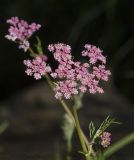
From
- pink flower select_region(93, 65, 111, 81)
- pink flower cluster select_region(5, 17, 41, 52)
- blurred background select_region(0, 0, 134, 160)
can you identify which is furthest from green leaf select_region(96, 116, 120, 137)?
blurred background select_region(0, 0, 134, 160)

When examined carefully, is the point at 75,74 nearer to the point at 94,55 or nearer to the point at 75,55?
the point at 94,55

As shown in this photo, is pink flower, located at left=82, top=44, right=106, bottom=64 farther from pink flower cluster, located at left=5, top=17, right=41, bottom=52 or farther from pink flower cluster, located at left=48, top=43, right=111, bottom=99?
pink flower cluster, located at left=5, top=17, right=41, bottom=52

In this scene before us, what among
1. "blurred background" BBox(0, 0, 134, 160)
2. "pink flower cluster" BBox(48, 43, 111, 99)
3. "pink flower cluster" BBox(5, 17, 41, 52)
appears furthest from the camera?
"blurred background" BBox(0, 0, 134, 160)

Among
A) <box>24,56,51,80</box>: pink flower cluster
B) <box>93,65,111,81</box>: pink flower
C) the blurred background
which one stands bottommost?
<box>93,65,111,81</box>: pink flower

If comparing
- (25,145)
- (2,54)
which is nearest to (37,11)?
(2,54)

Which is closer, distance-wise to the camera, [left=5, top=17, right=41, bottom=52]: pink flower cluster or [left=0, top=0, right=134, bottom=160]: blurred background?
[left=5, top=17, right=41, bottom=52]: pink flower cluster

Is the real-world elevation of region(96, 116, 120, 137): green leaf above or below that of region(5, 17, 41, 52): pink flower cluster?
below

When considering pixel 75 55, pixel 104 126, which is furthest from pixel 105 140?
pixel 75 55
